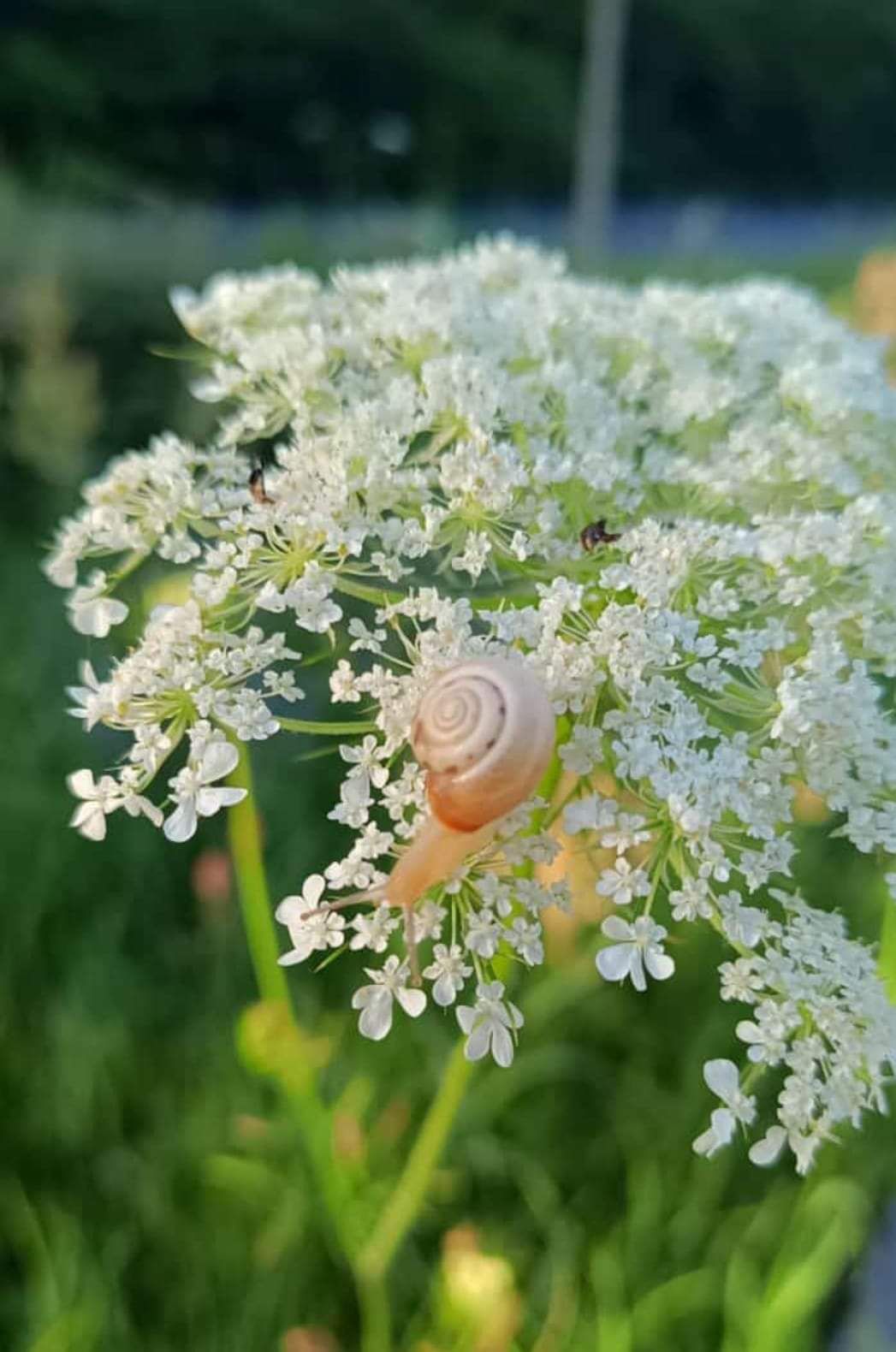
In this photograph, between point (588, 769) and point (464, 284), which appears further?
point (464, 284)

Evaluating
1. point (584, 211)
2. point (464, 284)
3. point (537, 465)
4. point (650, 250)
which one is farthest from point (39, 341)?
point (650, 250)

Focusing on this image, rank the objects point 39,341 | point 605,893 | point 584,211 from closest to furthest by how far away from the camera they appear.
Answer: point 605,893 < point 39,341 < point 584,211

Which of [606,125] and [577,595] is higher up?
[606,125]

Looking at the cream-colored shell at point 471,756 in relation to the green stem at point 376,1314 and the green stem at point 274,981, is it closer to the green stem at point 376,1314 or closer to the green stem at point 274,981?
the green stem at point 274,981

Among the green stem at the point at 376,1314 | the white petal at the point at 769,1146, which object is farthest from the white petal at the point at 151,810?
the green stem at the point at 376,1314

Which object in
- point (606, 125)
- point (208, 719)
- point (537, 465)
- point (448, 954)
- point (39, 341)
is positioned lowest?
point (448, 954)

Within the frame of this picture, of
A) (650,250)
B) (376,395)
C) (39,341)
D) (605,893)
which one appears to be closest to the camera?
(605,893)

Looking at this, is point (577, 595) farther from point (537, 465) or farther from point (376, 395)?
point (376, 395)

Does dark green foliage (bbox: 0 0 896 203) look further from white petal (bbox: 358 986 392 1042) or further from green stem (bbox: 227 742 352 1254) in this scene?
white petal (bbox: 358 986 392 1042)
